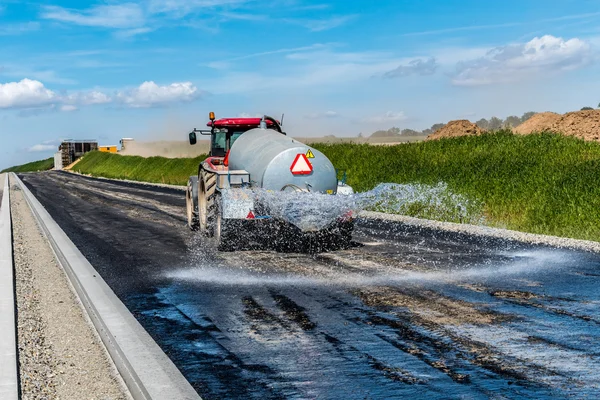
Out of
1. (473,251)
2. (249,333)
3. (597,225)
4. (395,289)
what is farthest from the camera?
(597,225)

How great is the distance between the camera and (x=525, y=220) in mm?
17359

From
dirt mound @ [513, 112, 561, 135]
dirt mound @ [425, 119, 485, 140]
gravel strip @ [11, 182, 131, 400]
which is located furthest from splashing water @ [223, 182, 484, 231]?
dirt mound @ [513, 112, 561, 135]

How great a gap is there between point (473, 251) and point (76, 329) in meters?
7.39

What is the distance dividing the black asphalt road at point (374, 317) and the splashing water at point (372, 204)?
724mm

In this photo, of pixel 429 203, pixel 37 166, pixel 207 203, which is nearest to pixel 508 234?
pixel 429 203

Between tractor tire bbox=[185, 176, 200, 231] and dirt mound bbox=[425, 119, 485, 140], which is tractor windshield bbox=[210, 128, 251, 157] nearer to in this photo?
tractor tire bbox=[185, 176, 200, 231]

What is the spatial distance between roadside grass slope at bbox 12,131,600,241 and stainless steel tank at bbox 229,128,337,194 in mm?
5743

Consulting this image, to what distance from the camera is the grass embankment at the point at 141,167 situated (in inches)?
2074

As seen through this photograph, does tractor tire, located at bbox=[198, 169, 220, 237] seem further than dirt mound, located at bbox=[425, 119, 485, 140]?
No

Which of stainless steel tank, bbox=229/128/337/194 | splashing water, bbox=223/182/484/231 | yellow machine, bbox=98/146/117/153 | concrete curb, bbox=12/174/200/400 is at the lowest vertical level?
concrete curb, bbox=12/174/200/400

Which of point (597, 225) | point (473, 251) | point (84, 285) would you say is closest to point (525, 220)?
point (597, 225)

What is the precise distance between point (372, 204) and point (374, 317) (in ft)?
52.4

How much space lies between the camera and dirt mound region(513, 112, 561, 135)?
138 ft

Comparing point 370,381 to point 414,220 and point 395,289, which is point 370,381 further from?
point 414,220
